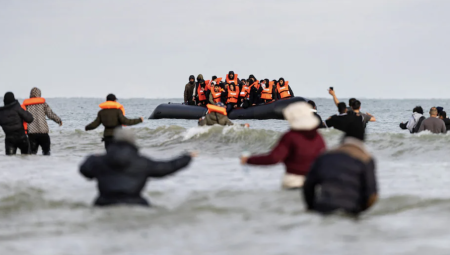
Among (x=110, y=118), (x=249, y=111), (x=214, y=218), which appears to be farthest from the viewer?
(x=249, y=111)

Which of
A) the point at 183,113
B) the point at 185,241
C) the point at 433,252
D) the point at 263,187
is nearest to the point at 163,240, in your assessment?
the point at 185,241

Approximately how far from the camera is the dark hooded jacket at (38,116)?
38.0 feet

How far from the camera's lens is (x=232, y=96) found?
26328mm

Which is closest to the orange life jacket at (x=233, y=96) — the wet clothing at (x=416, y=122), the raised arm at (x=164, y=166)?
the wet clothing at (x=416, y=122)

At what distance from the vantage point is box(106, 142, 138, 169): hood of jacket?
564 centimetres

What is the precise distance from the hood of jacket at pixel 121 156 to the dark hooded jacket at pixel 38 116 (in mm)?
6161

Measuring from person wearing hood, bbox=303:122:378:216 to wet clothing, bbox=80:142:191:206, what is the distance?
1.29 metres

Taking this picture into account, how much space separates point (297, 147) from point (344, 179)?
882 millimetres

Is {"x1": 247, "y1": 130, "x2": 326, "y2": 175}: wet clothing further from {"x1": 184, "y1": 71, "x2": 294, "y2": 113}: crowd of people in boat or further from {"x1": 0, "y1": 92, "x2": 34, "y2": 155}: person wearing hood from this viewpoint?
{"x1": 184, "y1": 71, "x2": 294, "y2": 113}: crowd of people in boat

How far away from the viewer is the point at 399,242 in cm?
516

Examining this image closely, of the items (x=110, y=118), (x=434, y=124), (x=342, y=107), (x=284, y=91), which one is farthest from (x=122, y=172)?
(x=284, y=91)

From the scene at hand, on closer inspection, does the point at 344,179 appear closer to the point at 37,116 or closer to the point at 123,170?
the point at 123,170

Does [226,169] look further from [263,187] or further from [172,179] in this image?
[263,187]

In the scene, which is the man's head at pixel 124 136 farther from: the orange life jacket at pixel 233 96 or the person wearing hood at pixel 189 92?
the orange life jacket at pixel 233 96
